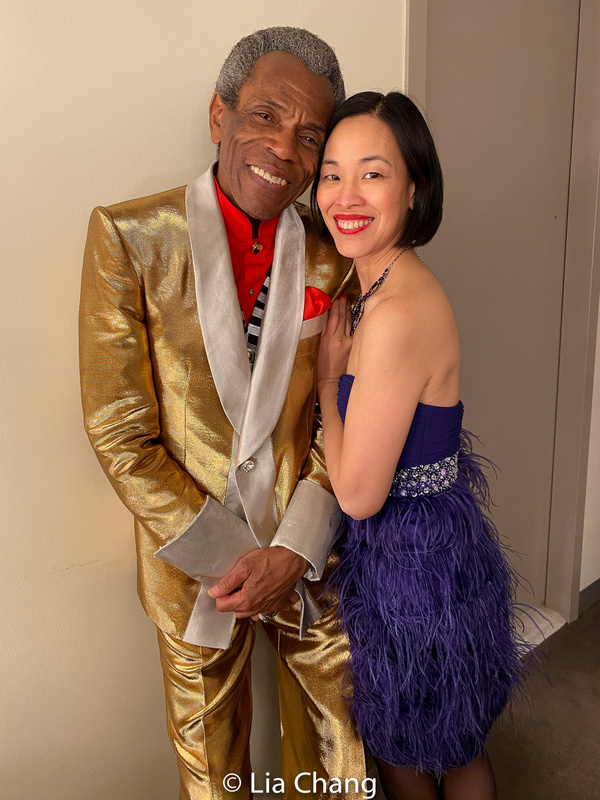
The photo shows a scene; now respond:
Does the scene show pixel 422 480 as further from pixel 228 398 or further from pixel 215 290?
pixel 215 290

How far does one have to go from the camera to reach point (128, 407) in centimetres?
122

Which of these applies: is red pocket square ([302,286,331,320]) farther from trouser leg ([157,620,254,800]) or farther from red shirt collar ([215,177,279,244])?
trouser leg ([157,620,254,800])

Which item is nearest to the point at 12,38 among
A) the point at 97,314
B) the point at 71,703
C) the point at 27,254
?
the point at 27,254

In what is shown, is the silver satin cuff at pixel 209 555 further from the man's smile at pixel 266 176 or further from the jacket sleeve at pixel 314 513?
the man's smile at pixel 266 176

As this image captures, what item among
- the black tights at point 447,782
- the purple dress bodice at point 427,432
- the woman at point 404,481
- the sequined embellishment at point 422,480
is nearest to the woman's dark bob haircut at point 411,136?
the woman at point 404,481

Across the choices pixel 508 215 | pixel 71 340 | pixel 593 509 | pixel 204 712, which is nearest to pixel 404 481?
pixel 204 712

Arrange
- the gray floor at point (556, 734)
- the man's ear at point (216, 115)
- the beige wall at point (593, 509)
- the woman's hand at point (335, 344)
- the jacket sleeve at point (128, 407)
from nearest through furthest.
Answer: the jacket sleeve at point (128, 407), the man's ear at point (216, 115), the woman's hand at point (335, 344), the gray floor at point (556, 734), the beige wall at point (593, 509)

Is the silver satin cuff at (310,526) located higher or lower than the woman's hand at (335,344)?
lower

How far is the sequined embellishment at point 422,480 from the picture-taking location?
4.48 ft

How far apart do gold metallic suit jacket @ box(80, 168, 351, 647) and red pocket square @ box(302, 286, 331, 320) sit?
2cm

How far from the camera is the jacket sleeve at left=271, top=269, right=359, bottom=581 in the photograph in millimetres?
1355

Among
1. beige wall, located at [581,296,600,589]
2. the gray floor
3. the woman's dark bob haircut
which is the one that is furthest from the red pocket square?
beige wall, located at [581,296,600,589]

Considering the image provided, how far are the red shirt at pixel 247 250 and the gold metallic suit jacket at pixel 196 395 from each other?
0.03 metres

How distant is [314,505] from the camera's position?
55.1 inches
